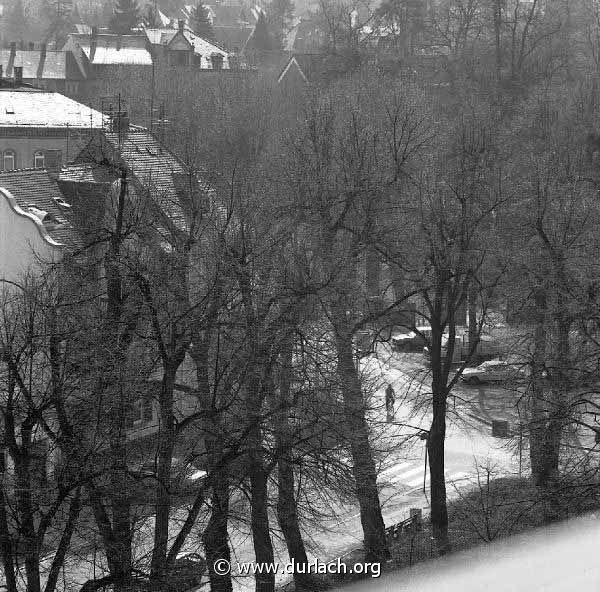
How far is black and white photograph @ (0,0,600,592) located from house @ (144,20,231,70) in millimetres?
21416

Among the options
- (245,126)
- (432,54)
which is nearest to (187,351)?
(245,126)

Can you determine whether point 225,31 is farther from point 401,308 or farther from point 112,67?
point 401,308

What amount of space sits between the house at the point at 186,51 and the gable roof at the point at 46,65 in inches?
121

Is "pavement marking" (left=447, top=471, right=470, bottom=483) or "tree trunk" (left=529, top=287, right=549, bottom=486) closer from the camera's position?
"tree trunk" (left=529, top=287, right=549, bottom=486)

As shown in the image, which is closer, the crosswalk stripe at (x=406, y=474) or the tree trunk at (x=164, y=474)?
the tree trunk at (x=164, y=474)

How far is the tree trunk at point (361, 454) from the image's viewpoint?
784 cm

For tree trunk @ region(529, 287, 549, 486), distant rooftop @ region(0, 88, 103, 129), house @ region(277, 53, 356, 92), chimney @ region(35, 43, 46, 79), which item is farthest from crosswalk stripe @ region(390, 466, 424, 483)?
chimney @ region(35, 43, 46, 79)

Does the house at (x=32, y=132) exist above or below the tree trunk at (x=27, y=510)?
above

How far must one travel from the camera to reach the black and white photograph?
640cm

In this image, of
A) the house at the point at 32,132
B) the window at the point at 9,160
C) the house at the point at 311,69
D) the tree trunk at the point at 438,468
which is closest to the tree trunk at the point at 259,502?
the tree trunk at the point at 438,468

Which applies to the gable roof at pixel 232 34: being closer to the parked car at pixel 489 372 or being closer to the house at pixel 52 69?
the house at pixel 52 69

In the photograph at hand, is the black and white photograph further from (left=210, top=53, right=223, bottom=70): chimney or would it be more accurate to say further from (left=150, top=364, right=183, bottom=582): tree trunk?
(left=210, top=53, right=223, bottom=70): chimney

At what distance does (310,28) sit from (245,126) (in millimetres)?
32242

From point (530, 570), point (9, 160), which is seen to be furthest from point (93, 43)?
point (530, 570)
